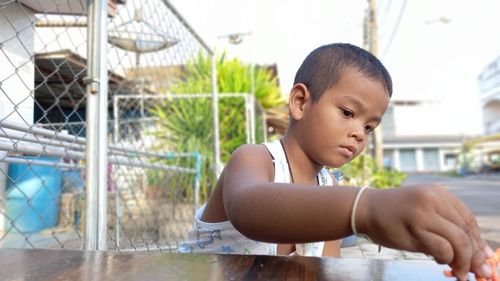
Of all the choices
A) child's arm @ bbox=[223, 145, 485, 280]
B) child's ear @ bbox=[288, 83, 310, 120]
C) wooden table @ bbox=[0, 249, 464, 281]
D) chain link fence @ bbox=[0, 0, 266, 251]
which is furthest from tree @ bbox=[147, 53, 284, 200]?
child's arm @ bbox=[223, 145, 485, 280]

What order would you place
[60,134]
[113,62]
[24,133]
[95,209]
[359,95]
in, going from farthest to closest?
[113,62] → [60,134] → [24,133] → [95,209] → [359,95]

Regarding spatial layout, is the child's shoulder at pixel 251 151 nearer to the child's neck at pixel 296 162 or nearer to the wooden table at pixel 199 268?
the child's neck at pixel 296 162

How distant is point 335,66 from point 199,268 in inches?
27.5

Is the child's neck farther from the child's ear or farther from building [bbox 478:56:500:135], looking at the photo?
building [bbox 478:56:500:135]

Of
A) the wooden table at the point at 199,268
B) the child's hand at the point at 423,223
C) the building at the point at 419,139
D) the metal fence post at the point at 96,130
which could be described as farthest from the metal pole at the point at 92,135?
the building at the point at 419,139

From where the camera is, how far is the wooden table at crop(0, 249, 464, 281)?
722mm

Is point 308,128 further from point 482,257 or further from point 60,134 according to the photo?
point 60,134

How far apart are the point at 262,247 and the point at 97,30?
43.1 inches

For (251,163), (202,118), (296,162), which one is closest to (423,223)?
(251,163)

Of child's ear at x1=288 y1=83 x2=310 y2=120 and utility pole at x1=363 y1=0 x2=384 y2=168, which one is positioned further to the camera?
utility pole at x1=363 y1=0 x2=384 y2=168

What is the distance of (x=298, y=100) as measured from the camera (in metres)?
1.26

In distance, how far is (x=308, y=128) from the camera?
1223 millimetres

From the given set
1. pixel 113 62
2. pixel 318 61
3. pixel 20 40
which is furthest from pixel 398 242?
pixel 113 62

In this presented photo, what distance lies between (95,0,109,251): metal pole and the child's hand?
4.12 ft
